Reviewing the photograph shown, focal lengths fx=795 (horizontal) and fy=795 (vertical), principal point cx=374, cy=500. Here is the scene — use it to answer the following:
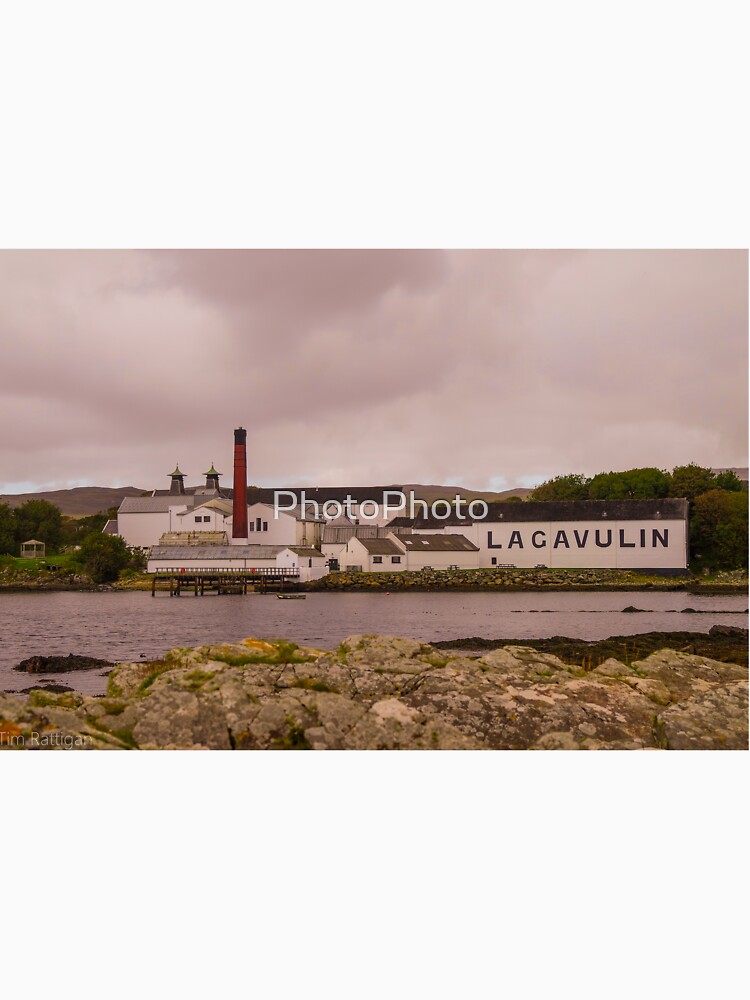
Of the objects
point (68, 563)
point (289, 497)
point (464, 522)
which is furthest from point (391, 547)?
point (68, 563)

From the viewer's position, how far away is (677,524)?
12.4 m

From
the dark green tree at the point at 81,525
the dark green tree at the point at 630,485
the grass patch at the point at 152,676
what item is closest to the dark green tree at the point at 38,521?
the dark green tree at the point at 81,525

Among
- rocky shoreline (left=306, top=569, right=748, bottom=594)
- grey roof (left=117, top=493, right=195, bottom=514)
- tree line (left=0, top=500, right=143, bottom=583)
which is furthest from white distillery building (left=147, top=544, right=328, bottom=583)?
grey roof (left=117, top=493, right=195, bottom=514)

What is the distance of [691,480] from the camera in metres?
10.5

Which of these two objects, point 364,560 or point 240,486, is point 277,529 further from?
point 240,486

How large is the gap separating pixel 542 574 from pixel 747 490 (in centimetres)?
449

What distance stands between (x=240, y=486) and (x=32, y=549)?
298 centimetres

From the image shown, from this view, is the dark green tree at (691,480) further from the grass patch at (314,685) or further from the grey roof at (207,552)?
the grey roof at (207,552)

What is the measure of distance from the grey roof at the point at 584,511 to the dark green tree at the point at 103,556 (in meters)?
5.14

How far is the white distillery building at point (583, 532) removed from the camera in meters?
11.9

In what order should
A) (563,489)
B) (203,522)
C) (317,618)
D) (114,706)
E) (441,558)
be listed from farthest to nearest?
(317,618), (203,522), (441,558), (563,489), (114,706)

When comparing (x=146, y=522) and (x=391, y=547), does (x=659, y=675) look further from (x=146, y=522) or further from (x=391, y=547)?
(x=146, y=522)

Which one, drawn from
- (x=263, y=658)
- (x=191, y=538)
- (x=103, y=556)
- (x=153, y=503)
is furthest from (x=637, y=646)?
(x=103, y=556)

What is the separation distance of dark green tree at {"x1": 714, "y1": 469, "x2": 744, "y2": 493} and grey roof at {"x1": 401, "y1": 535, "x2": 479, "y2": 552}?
4301 millimetres
